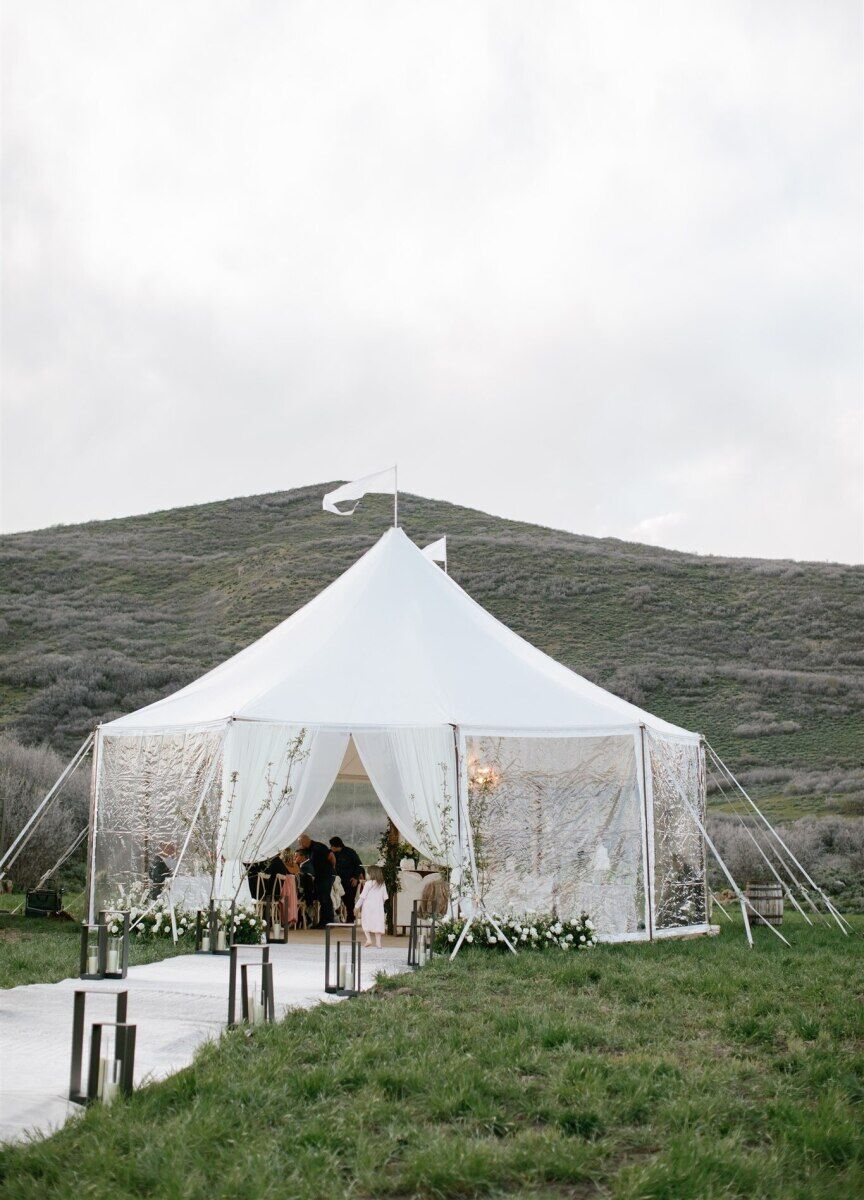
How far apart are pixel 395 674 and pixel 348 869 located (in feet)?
9.35

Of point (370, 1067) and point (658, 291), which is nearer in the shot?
point (370, 1067)

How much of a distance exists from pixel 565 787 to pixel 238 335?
8454 millimetres

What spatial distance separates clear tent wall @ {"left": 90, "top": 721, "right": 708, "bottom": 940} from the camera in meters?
10.6

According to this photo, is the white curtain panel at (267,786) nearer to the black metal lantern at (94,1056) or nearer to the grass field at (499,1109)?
the grass field at (499,1109)

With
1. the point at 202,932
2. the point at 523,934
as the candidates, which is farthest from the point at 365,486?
the point at 523,934

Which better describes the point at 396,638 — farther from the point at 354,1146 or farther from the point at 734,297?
the point at 354,1146

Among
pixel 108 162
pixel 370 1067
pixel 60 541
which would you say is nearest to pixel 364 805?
pixel 108 162

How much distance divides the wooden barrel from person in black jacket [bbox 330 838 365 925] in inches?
163

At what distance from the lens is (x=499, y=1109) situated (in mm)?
4645

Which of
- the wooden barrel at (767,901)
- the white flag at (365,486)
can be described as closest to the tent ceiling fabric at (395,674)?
the white flag at (365,486)

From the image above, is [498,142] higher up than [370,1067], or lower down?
higher up

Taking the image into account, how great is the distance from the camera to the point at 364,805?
1798 centimetres

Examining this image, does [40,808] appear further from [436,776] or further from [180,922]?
[436,776]

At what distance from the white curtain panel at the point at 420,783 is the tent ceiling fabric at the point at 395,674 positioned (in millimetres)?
183
